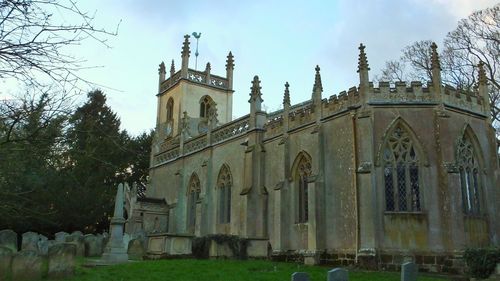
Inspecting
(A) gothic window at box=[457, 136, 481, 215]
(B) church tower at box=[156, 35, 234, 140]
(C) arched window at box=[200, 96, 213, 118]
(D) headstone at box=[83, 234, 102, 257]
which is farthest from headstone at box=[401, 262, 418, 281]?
(C) arched window at box=[200, 96, 213, 118]

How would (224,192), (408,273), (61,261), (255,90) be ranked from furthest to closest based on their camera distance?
(224,192) → (255,90) → (61,261) → (408,273)

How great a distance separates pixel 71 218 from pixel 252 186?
16.8 meters

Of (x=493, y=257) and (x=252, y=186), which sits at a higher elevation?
(x=252, y=186)

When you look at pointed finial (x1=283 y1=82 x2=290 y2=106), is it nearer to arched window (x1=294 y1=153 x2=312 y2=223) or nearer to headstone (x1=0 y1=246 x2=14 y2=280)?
arched window (x1=294 y1=153 x2=312 y2=223)

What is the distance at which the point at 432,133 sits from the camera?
17812mm

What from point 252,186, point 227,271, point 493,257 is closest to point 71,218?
point 252,186

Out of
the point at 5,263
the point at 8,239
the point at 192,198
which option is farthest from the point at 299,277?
the point at 192,198

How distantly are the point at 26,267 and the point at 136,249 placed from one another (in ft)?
33.3

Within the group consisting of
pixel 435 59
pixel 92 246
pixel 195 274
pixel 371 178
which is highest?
pixel 435 59

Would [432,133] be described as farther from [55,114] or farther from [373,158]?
[55,114]

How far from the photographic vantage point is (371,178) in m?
17.5

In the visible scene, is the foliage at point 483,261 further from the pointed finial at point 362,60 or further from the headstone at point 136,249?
the headstone at point 136,249

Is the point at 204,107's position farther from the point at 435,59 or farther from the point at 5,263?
the point at 5,263

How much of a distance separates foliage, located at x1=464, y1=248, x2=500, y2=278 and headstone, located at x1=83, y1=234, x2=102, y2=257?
55.5 ft
